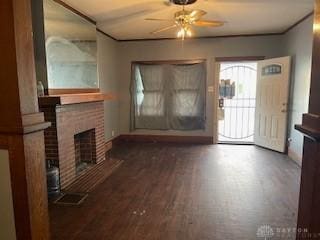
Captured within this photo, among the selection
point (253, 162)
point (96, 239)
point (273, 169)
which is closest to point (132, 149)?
point (253, 162)

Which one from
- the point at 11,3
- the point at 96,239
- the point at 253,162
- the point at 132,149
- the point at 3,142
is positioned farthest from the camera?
the point at 132,149

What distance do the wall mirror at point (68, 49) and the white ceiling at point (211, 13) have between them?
0.22 metres

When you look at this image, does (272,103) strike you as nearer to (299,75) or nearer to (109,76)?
(299,75)

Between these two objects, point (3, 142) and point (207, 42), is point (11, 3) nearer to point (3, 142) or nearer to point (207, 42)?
point (3, 142)

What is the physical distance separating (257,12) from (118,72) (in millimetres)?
3435

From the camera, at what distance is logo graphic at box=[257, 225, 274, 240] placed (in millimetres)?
2221

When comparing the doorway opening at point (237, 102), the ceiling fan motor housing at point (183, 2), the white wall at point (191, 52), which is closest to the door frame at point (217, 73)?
the white wall at point (191, 52)

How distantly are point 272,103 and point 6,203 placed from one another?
16.6 feet

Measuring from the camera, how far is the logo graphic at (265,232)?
2221 millimetres

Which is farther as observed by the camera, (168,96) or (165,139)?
(165,139)

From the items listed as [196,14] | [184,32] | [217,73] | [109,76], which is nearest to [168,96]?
[217,73]

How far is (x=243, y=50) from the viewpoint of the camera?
5594 millimetres

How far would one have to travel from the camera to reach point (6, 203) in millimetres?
1204

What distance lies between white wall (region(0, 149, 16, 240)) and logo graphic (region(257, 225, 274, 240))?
196 cm
